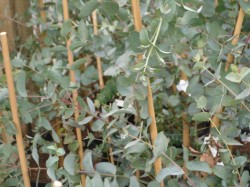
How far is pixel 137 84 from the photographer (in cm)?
81

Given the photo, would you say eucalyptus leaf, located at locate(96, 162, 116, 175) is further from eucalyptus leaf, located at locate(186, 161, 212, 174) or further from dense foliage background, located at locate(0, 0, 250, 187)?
eucalyptus leaf, located at locate(186, 161, 212, 174)

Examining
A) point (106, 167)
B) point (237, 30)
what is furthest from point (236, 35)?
point (106, 167)

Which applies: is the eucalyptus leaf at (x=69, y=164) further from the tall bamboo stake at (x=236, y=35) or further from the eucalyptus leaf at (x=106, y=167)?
the tall bamboo stake at (x=236, y=35)

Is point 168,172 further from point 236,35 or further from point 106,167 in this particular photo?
point 236,35

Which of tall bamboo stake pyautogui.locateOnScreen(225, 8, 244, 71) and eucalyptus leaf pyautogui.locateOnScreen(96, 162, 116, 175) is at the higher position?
tall bamboo stake pyautogui.locateOnScreen(225, 8, 244, 71)

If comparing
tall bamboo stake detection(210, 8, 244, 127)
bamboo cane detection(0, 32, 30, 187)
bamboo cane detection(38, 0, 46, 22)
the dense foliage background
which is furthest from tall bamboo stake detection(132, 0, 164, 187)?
bamboo cane detection(38, 0, 46, 22)

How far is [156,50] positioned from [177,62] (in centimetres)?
24

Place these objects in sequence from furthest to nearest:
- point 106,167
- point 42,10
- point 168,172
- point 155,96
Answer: point 42,10 → point 155,96 → point 106,167 → point 168,172

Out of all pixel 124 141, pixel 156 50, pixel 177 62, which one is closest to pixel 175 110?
pixel 177 62

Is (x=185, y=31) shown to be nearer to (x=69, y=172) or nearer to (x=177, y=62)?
(x=177, y=62)

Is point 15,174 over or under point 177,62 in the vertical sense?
under

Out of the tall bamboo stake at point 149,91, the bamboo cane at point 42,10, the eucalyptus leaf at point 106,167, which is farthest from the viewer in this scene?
the bamboo cane at point 42,10

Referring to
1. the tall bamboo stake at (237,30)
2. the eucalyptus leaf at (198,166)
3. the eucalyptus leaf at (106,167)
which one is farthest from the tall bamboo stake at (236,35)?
the eucalyptus leaf at (106,167)

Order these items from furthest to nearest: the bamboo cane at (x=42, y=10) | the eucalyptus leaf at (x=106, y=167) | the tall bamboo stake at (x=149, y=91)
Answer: the bamboo cane at (x=42, y=10), the eucalyptus leaf at (x=106, y=167), the tall bamboo stake at (x=149, y=91)
